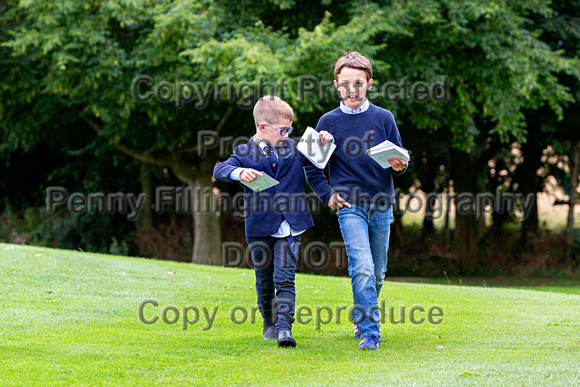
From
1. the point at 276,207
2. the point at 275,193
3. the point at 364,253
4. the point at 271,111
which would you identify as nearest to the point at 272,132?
the point at 271,111

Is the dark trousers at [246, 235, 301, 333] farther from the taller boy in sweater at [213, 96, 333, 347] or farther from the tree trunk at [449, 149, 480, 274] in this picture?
the tree trunk at [449, 149, 480, 274]

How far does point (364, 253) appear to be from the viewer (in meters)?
5.57

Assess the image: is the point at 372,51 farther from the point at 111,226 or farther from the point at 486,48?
the point at 111,226

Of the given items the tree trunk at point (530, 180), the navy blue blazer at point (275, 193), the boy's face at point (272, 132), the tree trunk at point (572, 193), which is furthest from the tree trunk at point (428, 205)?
the boy's face at point (272, 132)

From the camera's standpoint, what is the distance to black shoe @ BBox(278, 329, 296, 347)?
545 cm

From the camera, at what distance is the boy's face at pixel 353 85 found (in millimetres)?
5637

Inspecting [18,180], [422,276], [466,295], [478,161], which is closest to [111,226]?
Result: [18,180]

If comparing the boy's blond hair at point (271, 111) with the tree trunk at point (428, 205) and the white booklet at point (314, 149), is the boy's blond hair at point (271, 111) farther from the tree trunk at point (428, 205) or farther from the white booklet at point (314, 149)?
the tree trunk at point (428, 205)

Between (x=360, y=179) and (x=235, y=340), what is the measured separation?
5.43 feet

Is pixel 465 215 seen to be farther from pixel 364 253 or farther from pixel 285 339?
pixel 285 339

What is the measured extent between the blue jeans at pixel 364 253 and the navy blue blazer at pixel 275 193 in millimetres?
268

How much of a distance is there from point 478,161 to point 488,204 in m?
2.00

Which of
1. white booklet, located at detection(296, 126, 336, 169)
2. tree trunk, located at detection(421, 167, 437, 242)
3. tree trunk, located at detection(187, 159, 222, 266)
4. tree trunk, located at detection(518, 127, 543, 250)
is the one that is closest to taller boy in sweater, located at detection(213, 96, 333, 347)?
white booklet, located at detection(296, 126, 336, 169)

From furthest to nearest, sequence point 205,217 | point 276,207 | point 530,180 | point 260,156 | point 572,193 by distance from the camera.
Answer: point 572,193, point 530,180, point 205,217, point 260,156, point 276,207
